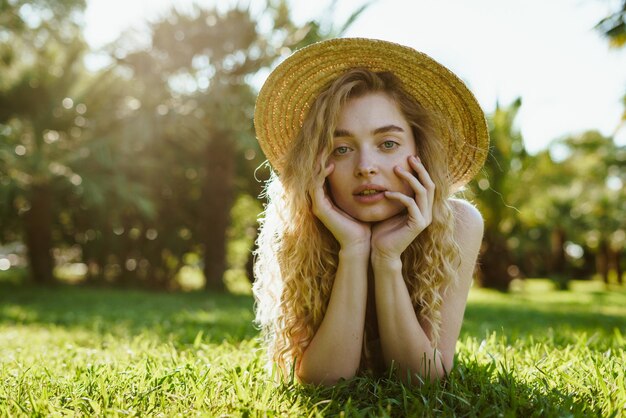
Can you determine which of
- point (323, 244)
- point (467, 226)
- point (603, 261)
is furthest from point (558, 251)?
point (323, 244)

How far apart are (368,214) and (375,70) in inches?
30.0

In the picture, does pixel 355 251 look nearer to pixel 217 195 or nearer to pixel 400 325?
pixel 400 325

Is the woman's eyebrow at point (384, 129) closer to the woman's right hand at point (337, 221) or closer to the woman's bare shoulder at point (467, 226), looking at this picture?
the woman's right hand at point (337, 221)

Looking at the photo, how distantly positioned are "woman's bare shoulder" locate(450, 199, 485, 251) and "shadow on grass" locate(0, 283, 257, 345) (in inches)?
69.6

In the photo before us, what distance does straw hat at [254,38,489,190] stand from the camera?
2369mm

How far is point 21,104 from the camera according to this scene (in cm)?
1305

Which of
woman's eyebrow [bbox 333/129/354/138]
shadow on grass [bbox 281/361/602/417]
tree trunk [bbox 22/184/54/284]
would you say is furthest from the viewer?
tree trunk [bbox 22/184/54/284]

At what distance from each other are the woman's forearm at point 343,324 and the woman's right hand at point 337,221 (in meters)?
0.04

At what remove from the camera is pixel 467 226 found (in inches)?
95.7

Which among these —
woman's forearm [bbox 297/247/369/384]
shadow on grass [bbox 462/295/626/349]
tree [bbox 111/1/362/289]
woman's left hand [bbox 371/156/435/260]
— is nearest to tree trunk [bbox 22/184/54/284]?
tree [bbox 111/1/362/289]

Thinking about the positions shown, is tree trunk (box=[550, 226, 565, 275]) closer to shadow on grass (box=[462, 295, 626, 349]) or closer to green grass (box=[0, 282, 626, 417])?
shadow on grass (box=[462, 295, 626, 349])

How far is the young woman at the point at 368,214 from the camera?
2.14 m

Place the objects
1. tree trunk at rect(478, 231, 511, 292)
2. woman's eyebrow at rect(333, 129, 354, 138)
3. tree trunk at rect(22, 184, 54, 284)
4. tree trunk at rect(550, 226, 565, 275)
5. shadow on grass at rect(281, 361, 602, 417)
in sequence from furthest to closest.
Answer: tree trunk at rect(550, 226, 565, 275) < tree trunk at rect(478, 231, 511, 292) < tree trunk at rect(22, 184, 54, 284) < woman's eyebrow at rect(333, 129, 354, 138) < shadow on grass at rect(281, 361, 602, 417)

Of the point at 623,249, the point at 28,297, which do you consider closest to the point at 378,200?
the point at 28,297
